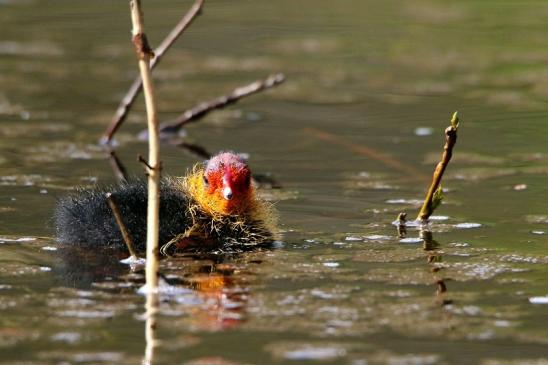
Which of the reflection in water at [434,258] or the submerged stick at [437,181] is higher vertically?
the submerged stick at [437,181]

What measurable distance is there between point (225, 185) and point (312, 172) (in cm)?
205

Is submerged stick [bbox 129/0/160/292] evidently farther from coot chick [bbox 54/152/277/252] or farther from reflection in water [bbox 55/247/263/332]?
coot chick [bbox 54/152/277/252]

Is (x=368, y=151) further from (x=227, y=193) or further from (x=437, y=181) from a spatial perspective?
(x=227, y=193)

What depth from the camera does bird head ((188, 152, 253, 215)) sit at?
6.63m

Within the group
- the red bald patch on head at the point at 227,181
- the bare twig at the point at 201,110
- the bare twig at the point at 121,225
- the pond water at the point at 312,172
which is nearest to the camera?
the pond water at the point at 312,172

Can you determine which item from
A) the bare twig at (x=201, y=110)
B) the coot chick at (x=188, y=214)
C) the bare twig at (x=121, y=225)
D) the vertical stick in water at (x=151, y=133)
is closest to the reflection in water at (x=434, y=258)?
the coot chick at (x=188, y=214)

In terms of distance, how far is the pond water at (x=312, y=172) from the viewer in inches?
192

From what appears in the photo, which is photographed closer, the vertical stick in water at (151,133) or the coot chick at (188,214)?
the vertical stick in water at (151,133)

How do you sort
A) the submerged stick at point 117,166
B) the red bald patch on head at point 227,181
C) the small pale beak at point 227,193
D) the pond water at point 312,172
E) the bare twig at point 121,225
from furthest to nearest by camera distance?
the submerged stick at point 117,166, the red bald patch on head at point 227,181, the small pale beak at point 227,193, the bare twig at point 121,225, the pond water at point 312,172

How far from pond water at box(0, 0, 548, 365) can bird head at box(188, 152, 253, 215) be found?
36cm

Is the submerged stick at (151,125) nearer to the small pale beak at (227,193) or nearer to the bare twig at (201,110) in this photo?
the small pale beak at (227,193)

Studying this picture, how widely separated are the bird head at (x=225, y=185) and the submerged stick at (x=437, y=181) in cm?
102

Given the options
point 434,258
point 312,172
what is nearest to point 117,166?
point 312,172

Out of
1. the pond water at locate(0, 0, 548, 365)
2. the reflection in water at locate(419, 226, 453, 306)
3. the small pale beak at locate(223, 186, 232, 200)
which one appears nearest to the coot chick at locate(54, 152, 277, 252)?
the small pale beak at locate(223, 186, 232, 200)
